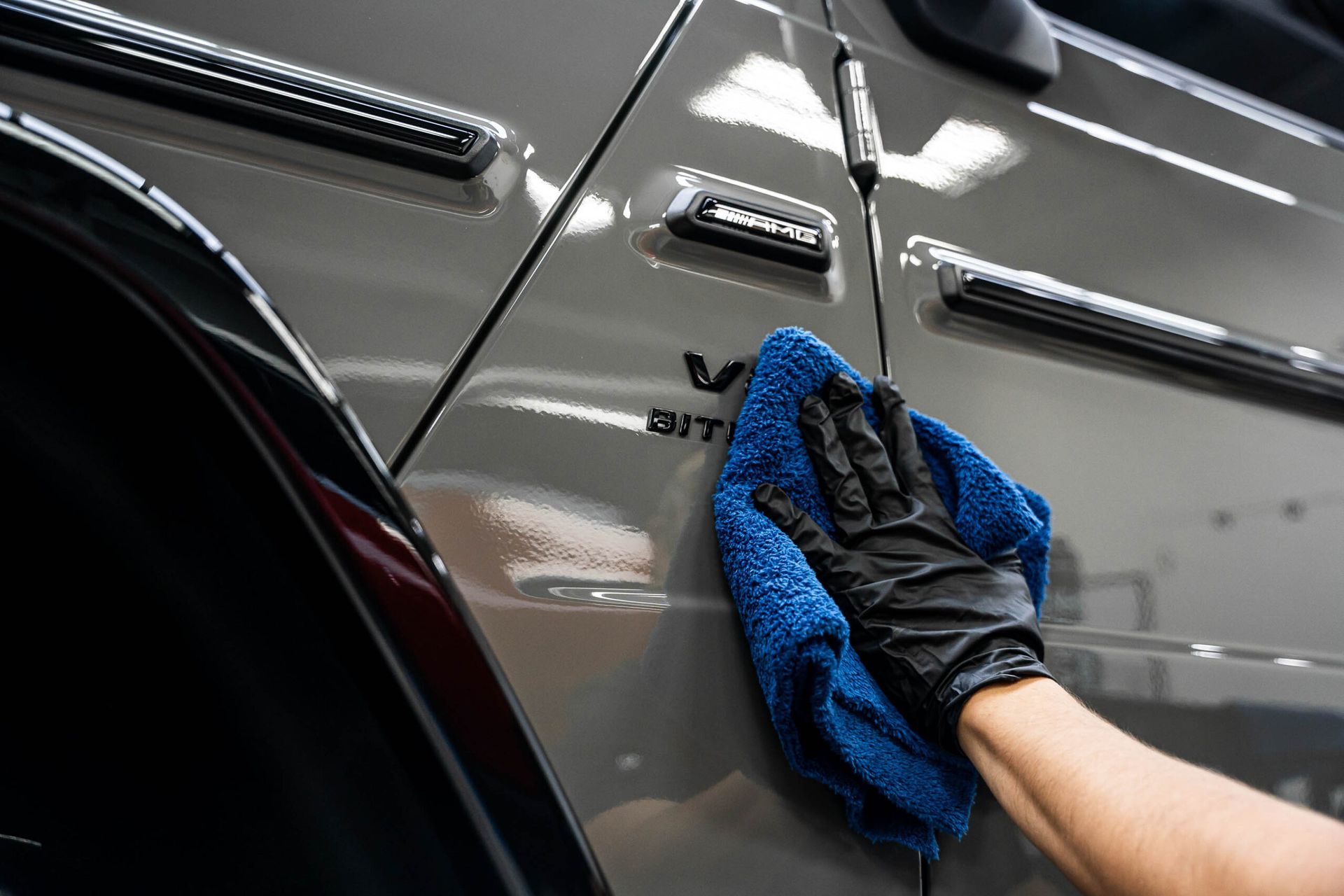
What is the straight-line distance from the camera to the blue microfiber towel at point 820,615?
0.64 m

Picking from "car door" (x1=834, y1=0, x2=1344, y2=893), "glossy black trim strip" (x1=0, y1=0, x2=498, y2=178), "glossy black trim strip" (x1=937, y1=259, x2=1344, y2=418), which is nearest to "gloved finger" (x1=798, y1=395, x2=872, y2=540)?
"car door" (x1=834, y1=0, x2=1344, y2=893)

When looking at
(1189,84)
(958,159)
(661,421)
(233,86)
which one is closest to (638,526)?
(661,421)

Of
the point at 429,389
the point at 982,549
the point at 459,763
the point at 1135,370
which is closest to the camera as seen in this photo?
the point at 459,763

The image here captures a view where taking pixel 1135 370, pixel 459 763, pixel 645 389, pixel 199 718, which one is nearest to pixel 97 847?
pixel 199 718

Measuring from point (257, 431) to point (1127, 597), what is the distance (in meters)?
0.88

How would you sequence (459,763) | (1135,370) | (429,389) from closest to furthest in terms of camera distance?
(459,763), (429,389), (1135,370)

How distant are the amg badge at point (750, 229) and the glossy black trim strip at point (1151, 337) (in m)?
0.17

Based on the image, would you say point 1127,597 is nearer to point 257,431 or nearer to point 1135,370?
point 1135,370

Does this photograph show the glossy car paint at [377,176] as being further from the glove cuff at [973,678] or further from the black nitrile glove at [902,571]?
the glove cuff at [973,678]

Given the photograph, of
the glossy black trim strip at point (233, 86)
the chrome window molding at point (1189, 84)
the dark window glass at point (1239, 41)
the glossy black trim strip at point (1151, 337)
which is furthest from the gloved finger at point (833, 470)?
the dark window glass at point (1239, 41)

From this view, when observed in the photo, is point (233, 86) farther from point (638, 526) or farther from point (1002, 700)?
point (1002, 700)

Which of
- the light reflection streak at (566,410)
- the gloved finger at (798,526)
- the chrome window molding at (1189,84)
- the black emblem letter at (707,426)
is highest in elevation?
the chrome window molding at (1189,84)

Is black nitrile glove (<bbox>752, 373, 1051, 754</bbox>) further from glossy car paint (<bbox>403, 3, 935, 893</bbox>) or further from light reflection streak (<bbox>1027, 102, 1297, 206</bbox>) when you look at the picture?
light reflection streak (<bbox>1027, 102, 1297, 206</bbox>)

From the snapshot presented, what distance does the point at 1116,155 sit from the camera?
1.09 m
